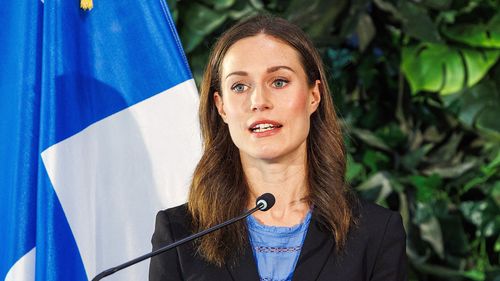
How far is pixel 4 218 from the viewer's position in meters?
1.57

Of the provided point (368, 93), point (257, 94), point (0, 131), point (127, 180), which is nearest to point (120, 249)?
point (127, 180)

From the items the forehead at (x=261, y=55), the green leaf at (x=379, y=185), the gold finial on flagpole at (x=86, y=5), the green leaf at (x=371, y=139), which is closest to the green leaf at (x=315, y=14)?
the green leaf at (x=371, y=139)

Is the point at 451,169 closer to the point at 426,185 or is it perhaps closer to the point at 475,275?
the point at 426,185

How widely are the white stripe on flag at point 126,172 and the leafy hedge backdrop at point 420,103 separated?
0.92 meters

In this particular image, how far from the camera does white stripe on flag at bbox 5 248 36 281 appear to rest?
5.10ft

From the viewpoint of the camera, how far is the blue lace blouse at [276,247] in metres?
1.44

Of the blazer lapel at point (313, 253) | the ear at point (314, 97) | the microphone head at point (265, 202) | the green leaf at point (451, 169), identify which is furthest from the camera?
the green leaf at point (451, 169)

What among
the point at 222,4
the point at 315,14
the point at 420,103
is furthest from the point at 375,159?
the point at 222,4

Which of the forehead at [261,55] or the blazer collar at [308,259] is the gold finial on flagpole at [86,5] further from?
the blazer collar at [308,259]

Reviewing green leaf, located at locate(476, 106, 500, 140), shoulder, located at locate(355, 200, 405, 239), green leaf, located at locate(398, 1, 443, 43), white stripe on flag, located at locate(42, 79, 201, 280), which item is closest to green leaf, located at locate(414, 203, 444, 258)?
green leaf, located at locate(476, 106, 500, 140)

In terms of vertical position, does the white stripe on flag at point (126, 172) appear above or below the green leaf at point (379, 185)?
above

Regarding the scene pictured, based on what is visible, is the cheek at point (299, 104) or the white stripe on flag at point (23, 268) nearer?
the cheek at point (299, 104)

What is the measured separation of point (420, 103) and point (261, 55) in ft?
4.62

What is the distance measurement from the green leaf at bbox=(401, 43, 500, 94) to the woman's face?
4.00ft
